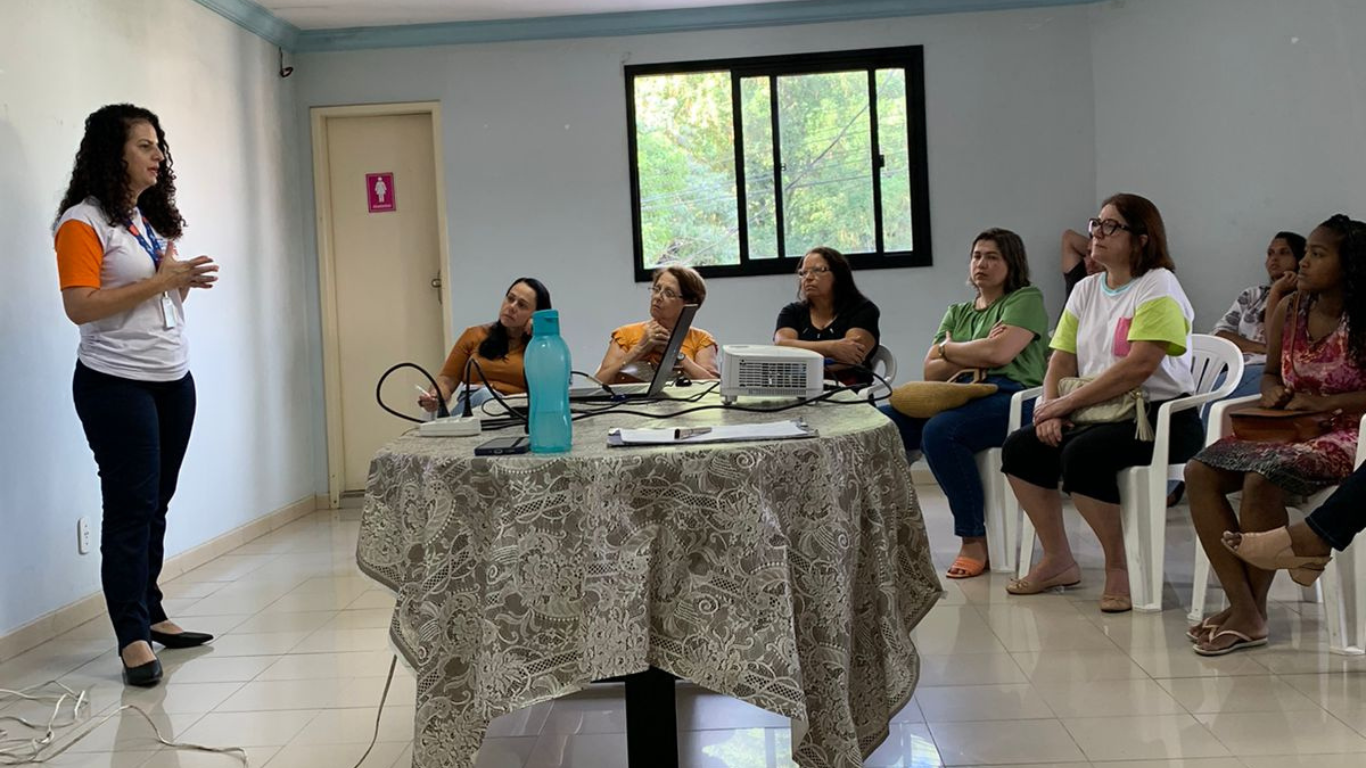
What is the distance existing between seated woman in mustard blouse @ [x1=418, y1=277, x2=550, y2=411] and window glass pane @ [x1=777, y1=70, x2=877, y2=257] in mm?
1922

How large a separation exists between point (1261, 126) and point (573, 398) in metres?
3.74

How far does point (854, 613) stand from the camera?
77.9 inches

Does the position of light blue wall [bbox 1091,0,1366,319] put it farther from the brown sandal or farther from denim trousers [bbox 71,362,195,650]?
denim trousers [bbox 71,362,195,650]

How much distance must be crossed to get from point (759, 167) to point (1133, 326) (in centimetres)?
302

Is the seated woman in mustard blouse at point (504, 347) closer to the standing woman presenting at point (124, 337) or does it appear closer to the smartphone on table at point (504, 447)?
the standing woman presenting at point (124, 337)

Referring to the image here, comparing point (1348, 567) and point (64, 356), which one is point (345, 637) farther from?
point (1348, 567)

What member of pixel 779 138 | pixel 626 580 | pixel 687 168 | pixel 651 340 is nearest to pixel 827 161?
pixel 779 138

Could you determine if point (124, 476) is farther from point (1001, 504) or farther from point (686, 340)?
point (1001, 504)

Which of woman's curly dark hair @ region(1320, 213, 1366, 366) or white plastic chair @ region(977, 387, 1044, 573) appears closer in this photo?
woman's curly dark hair @ region(1320, 213, 1366, 366)

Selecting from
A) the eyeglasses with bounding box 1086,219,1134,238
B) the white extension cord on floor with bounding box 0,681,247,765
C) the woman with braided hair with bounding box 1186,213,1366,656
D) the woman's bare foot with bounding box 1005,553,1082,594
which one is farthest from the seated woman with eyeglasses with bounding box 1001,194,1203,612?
the white extension cord on floor with bounding box 0,681,247,765

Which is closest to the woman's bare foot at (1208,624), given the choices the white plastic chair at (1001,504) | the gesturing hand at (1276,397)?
the gesturing hand at (1276,397)

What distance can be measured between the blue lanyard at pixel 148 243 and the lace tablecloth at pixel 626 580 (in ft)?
5.87

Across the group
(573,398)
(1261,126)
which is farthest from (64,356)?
(1261,126)

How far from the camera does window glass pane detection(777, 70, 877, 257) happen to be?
5.97 meters
